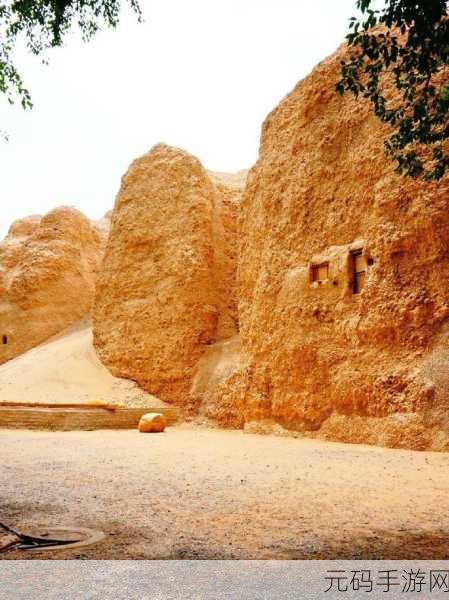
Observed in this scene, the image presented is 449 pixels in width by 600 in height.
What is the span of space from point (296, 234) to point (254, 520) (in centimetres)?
1271

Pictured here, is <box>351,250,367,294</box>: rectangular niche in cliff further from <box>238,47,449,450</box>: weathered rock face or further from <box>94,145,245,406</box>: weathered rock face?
<box>94,145,245,406</box>: weathered rock face

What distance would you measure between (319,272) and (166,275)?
9.03 m

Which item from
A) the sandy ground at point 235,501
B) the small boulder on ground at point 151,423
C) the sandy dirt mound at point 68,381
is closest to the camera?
the sandy ground at point 235,501

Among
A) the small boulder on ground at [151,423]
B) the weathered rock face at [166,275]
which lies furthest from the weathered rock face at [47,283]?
the small boulder on ground at [151,423]

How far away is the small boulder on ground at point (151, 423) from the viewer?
53.3ft

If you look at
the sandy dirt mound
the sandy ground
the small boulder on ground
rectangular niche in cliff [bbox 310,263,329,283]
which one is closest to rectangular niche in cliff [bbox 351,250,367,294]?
rectangular niche in cliff [bbox 310,263,329,283]

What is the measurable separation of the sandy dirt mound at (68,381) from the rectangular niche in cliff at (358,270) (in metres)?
→ 9.83

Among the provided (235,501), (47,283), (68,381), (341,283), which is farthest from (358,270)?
(47,283)

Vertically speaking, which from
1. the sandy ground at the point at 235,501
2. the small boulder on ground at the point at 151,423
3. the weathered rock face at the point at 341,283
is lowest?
the small boulder on ground at the point at 151,423

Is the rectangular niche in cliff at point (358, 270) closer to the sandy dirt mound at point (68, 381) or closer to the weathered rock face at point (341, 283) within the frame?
the weathered rock face at point (341, 283)

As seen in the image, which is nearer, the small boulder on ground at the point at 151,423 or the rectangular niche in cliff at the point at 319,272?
the rectangular niche in cliff at the point at 319,272

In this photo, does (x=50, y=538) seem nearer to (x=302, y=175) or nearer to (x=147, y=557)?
(x=147, y=557)

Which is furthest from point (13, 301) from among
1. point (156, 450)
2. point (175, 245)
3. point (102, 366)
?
point (156, 450)

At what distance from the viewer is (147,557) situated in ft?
13.1
